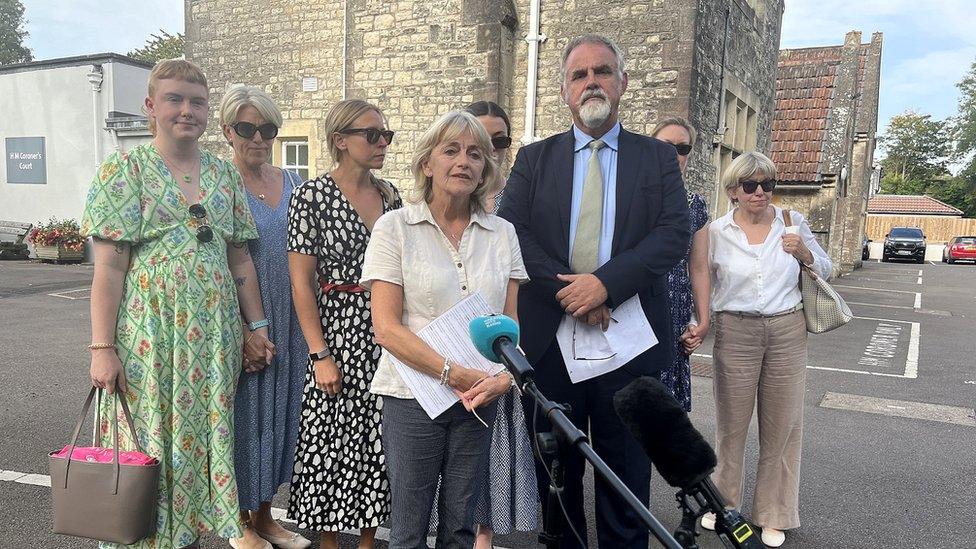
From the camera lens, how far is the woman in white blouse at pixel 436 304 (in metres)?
2.19

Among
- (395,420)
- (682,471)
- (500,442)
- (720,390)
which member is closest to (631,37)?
(720,390)

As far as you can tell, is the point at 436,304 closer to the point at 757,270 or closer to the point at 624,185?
the point at 624,185

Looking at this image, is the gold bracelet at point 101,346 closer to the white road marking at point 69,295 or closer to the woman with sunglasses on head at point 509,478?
the woman with sunglasses on head at point 509,478

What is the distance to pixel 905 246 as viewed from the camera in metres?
34.1

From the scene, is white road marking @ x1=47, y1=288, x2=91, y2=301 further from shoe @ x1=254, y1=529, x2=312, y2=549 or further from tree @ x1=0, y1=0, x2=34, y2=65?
tree @ x1=0, y1=0, x2=34, y2=65

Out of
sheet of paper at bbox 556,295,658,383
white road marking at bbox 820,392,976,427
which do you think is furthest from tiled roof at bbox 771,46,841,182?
sheet of paper at bbox 556,295,658,383

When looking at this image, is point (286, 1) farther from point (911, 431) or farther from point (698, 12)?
point (911, 431)

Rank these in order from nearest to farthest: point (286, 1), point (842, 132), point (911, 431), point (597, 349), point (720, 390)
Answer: point (597, 349), point (720, 390), point (911, 431), point (286, 1), point (842, 132)

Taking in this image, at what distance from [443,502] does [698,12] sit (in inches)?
332

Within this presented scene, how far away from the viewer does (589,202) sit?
2600mm

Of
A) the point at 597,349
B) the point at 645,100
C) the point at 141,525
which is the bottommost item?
the point at 141,525

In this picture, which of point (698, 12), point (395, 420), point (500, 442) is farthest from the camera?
point (698, 12)

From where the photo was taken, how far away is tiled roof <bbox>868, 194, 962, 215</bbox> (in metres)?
53.5

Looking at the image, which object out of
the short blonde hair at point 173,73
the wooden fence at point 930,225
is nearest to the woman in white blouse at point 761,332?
the short blonde hair at point 173,73
